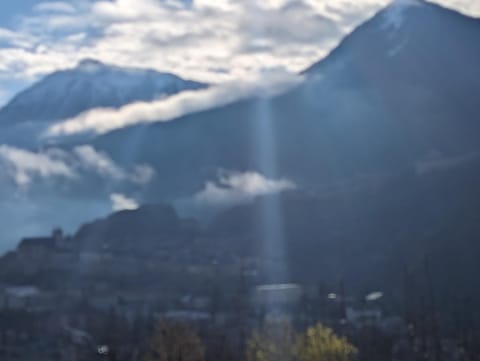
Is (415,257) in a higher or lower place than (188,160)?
lower

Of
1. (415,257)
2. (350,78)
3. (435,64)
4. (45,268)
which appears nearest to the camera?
(415,257)

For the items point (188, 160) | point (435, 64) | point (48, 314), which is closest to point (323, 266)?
point (48, 314)

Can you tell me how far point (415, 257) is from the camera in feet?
292

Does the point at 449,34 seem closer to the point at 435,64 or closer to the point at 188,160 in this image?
the point at 435,64

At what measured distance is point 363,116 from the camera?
15775cm

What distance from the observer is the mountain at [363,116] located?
141875 mm

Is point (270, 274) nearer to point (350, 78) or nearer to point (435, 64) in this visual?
point (435, 64)

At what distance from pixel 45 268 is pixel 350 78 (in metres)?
93.0

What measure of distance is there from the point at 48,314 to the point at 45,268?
2361cm

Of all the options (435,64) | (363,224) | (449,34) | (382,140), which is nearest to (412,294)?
(363,224)

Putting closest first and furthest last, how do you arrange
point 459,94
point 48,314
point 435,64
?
1. point 48,314
2. point 459,94
3. point 435,64

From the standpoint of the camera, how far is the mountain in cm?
14188

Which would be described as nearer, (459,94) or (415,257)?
(415,257)

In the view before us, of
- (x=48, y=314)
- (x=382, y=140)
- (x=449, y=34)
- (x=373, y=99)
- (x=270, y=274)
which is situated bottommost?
(x=48, y=314)
